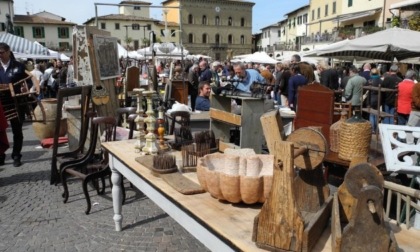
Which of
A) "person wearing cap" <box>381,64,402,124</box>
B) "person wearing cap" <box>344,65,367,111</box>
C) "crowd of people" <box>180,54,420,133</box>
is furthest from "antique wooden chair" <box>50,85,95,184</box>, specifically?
"person wearing cap" <box>381,64,402,124</box>

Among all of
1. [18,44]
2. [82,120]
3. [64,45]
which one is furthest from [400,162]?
[64,45]

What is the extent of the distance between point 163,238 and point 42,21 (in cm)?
6096

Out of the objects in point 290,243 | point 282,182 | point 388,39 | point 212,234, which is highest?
point 388,39

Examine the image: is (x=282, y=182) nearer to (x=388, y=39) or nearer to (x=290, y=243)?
(x=290, y=243)

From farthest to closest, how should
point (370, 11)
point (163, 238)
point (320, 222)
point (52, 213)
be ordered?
point (370, 11), point (52, 213), point (163, 238), point (320, 222)

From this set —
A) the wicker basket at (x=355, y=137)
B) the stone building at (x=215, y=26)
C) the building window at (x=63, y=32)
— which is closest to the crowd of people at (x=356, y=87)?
the wicker basket at (x=355, y=137)

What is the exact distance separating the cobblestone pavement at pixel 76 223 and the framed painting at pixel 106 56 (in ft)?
6.20

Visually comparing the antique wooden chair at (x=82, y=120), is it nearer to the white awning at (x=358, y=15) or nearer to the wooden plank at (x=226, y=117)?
the wooden plank at (x=226, y=117)

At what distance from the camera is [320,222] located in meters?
1.37

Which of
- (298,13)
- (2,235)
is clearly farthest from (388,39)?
(298,13)

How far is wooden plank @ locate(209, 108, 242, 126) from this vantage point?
2868mm

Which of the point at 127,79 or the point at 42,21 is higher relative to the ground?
the point at 42,21

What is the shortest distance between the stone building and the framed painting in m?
58.6

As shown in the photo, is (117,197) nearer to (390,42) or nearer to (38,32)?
(390,42)
